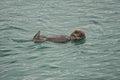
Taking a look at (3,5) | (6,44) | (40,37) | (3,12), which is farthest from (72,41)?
(3,5)

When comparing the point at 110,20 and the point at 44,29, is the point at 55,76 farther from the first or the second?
the point at 110,20

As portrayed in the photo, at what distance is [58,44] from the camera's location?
44.0 ft

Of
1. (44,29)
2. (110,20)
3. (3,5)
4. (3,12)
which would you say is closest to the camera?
(44,29)

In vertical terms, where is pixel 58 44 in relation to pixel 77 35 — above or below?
below

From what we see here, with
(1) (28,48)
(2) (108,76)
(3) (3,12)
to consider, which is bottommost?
(2) (108,76)

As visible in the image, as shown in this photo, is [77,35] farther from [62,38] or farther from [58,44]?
[58,44]

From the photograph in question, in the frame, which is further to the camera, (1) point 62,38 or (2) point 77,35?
(2) point 77,35

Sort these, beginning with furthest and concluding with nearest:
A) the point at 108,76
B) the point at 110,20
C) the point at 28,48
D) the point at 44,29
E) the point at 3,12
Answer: the point at 3,12 → the point at 110,20 → the point at 44,29 → the point at 28,48 → the point at 108,76

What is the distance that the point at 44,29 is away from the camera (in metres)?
15.2

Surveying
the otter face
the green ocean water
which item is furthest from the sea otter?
the green ocean water

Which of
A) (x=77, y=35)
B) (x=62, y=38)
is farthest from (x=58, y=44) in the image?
(x=77, y=35)

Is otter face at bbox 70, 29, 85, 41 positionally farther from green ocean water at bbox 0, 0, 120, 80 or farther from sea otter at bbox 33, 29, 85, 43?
green ocean water at bbox 0, 0, 120, 80

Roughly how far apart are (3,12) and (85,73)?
304 inches

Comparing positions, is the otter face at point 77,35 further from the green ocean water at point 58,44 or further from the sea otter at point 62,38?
the green ocean water at point 58,44
